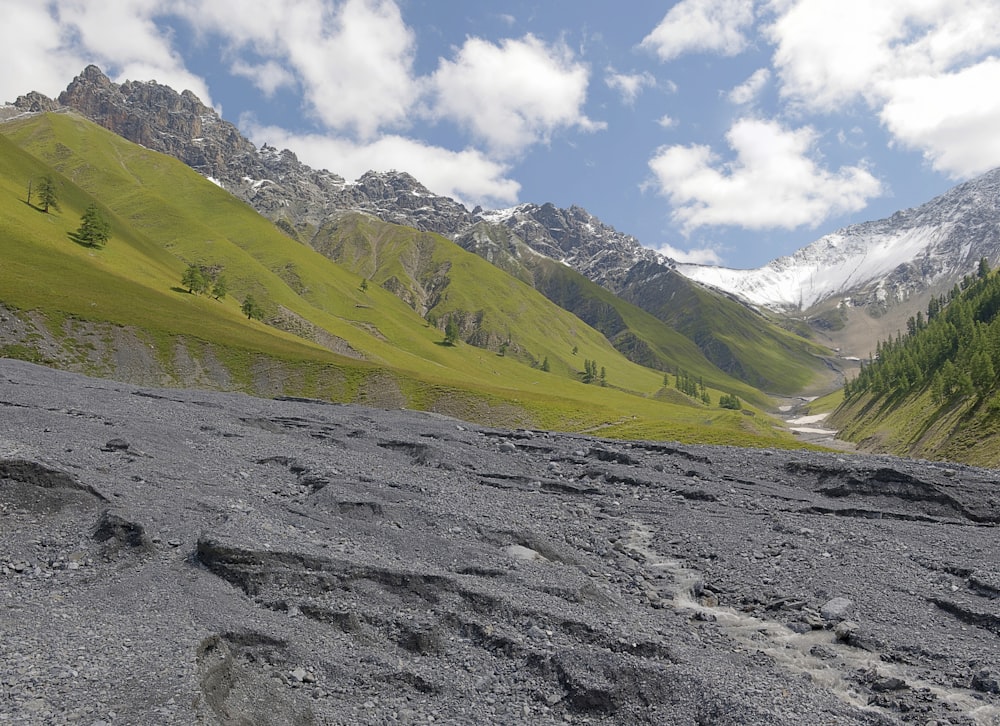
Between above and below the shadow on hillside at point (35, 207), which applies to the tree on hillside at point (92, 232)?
below

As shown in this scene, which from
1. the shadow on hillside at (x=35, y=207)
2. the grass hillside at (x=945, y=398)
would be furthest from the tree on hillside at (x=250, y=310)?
the grass hillside at (x=945, y=398)

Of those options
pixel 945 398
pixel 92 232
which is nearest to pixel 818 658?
pixel 945 398

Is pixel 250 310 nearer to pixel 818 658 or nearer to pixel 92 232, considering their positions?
pixel 92 232

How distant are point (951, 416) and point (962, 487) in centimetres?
7992

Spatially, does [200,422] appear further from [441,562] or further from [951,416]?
[951,416]

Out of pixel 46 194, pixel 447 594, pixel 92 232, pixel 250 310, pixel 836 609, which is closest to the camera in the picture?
pixel 447 594

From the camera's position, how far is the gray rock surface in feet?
42.6

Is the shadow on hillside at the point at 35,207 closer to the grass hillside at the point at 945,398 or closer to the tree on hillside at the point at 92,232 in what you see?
the tree on hillside at the point at 92,232

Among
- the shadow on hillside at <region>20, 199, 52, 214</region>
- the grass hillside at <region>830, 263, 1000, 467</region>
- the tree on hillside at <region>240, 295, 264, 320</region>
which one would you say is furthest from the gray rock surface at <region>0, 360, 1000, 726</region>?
the shadow on hillside at <region>20, 199, 52, 214</region>

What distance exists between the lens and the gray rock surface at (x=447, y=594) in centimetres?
1298

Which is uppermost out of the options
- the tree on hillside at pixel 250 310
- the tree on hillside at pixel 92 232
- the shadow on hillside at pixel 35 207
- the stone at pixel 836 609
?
the shadow on hillside at pixel 35 207

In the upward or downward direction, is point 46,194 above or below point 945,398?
above

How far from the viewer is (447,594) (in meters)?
16.9

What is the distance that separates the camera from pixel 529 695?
45.2 feet
